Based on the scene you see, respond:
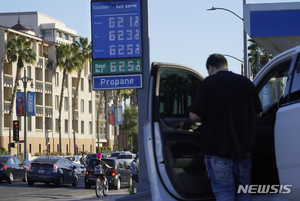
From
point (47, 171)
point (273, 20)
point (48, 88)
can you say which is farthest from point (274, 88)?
point (48, 88)

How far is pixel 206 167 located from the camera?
5918 mm

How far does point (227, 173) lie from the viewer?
18.9 feet

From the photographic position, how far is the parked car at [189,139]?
5672 millimetres

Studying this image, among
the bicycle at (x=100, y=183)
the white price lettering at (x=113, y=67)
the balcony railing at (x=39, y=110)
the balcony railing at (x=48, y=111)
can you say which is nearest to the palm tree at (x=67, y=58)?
the balcony railing at (x=48, y=111)

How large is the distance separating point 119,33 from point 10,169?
766 inches

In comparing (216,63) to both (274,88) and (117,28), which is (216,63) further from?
(117,28)

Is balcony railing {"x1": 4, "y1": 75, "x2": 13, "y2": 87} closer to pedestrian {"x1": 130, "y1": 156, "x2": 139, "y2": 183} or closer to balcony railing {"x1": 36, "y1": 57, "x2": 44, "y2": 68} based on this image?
balcony railing {"x1": 36, "y1": 57, "x2": 44, "y2": 68}

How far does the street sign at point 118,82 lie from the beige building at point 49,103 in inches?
1863

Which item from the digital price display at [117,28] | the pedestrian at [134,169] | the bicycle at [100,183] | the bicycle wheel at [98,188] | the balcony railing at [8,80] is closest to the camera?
the digital price display at [117,28]

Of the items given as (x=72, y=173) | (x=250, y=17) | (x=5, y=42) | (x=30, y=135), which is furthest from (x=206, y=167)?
(x=30, y=135)

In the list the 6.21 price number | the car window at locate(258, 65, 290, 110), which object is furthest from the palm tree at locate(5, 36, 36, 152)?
the car window at locate(258, 65, 290, 110)

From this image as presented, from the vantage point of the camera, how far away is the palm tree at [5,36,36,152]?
6906 cm

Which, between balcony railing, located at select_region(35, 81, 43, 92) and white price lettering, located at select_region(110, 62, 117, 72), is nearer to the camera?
white price lettering, located at select_region(110, 62, 117, 72)

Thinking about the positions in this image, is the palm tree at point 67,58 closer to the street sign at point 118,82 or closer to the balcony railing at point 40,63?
the balcony railing at point 40,63
